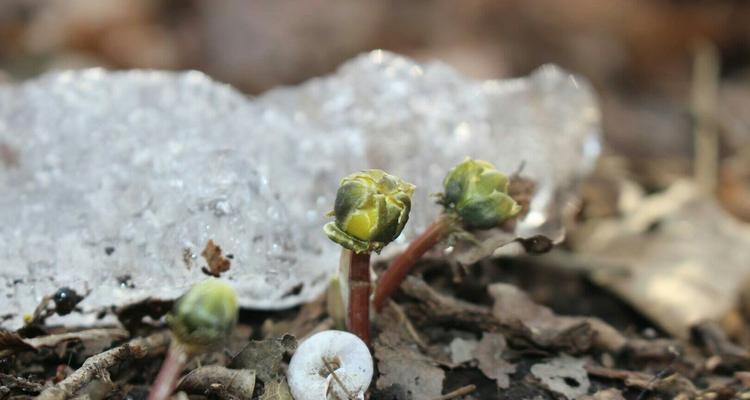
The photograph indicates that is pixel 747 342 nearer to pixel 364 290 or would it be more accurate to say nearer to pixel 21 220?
pixel 364 290

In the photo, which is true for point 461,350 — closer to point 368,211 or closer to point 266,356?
point 266,356

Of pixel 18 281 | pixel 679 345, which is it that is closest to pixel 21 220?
pixel 18 281

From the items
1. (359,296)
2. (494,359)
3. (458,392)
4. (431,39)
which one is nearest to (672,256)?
(494,359)

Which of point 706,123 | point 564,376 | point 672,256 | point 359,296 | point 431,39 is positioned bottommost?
point 564,376

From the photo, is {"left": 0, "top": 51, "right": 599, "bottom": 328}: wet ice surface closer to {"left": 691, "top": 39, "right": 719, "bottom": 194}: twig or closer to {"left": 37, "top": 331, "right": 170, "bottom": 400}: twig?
{"left": 37, "top": 331, "right": 170, "bottom": 400}: twig

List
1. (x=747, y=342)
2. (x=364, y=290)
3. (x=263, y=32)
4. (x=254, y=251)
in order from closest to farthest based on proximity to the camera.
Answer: (x=364, y=290), (x=254, y=251), (x=747, y=342), (x=263, y=32)
